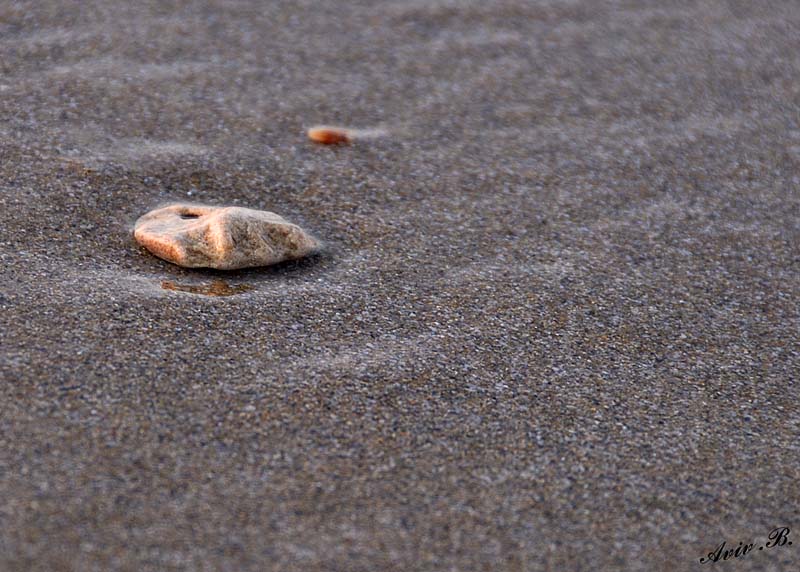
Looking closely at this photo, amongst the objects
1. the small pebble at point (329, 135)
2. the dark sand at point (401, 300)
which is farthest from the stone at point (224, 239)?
the small pebble at point (329, 135)

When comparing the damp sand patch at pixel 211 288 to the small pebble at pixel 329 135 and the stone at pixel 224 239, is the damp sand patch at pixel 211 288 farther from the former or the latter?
the small pebble at pixel 329 135

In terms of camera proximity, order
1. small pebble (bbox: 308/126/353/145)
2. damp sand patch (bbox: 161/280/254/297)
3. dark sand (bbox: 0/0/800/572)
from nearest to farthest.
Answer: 1. dark sand (bbox: 0/0/800/572)
2. damp sand patch (bbox: 161/280/254/297)
3. small pebble (bbox: 308/126/353/145)

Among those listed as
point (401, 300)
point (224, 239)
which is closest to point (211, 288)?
point (224, 239)

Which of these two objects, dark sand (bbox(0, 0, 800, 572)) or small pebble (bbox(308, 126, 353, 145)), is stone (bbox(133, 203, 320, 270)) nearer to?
dark sand (bbox(0, 0, 800, 572))

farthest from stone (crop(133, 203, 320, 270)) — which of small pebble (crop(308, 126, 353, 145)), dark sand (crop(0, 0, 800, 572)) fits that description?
small pebble (crop(308, 126, 353, 145))

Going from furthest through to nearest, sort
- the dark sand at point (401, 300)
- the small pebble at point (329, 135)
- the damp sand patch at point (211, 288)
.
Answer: the small pebble at point (329, 135) → the damp sand patch at point (211, 288) → the dark sand at point (401, 300)

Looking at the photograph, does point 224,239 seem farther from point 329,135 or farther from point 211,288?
point 329,135

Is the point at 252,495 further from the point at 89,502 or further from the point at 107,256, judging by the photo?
the point at 107,256
